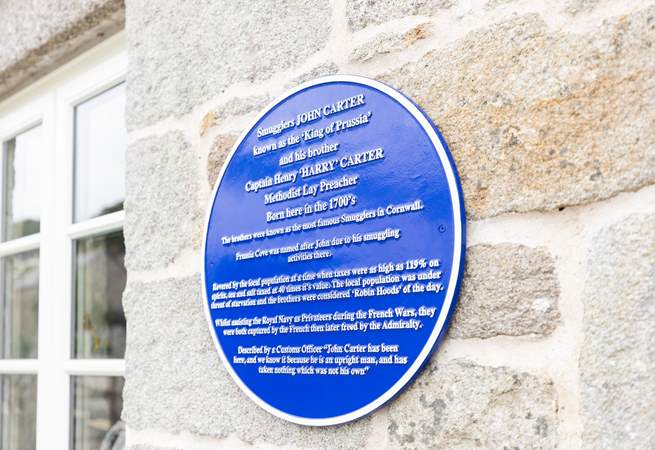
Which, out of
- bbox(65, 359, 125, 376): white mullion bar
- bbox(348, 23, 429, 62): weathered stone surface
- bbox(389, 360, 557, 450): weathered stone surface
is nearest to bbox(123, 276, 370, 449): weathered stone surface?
bbox(389, 360, 557, 450): weathered stone surface

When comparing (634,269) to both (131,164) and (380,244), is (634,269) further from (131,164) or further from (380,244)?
(131,164)

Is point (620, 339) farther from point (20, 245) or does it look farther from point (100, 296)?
Result: point (20, 245)

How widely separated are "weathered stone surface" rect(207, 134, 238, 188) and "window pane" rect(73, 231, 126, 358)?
2.39 feet

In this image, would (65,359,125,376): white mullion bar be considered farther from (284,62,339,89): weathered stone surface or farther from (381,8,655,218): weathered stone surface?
(381,8,655,218): weathered stone surface

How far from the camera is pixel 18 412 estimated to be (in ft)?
9.04

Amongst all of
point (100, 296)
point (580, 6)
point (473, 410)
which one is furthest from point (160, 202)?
point (580, 6)

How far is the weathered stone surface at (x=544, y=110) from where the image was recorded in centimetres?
106

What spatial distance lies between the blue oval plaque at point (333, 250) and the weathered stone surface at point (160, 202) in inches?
4.4

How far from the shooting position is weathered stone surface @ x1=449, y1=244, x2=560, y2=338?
3.72 feet

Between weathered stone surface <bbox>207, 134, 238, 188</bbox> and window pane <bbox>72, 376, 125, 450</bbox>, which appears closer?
weathered stone surface <bbox>207, 134, 238, 188</bbox>

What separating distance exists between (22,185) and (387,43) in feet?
6.32

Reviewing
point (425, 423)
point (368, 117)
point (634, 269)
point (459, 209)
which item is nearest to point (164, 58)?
point (368, 117)

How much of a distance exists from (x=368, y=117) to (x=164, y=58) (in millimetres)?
755

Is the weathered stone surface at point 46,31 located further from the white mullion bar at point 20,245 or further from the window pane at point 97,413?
the window pane at point 97,413
